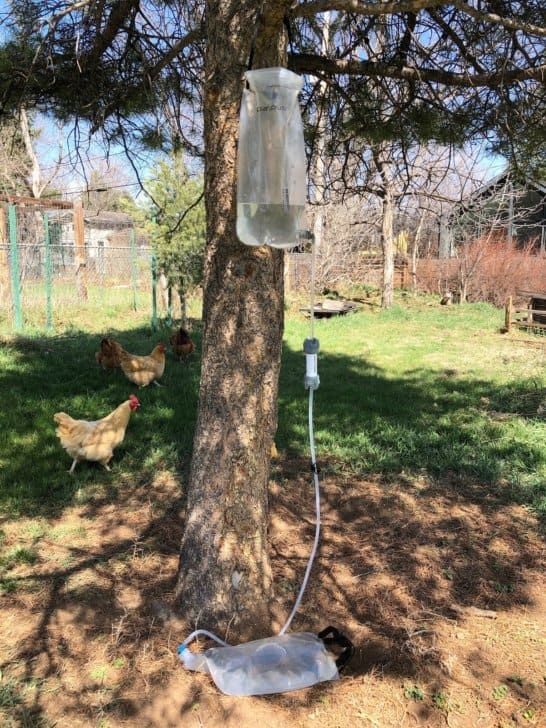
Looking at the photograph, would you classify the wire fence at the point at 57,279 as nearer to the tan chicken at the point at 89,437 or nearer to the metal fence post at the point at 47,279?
the metal fence post at the point at 47,279

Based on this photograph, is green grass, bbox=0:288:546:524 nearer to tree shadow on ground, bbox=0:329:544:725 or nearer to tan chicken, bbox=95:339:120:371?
tree shadow on ground, bbox=0:329:544:725

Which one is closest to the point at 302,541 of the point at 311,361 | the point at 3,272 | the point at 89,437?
the point at 311,361

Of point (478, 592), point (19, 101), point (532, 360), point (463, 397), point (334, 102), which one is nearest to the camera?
point (478, 592)

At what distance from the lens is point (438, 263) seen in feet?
62.4

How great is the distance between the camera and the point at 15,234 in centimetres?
984

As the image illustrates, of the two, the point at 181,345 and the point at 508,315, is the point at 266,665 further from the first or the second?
the point at 508,315

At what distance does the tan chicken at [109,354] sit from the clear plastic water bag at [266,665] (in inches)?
199

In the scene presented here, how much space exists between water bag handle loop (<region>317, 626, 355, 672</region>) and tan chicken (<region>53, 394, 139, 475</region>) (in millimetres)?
2358

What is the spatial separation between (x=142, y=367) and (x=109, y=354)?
73 centimetres

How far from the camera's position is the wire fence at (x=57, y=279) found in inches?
413

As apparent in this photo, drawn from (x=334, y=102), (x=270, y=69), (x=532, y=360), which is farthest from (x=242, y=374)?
(x=532, y=360)

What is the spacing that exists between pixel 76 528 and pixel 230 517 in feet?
4.91

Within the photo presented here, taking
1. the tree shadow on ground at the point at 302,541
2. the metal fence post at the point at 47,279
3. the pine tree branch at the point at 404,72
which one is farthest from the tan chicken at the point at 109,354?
the pine tree branch at the point at 404,72

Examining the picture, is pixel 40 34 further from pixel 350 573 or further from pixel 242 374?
pixel 350 573
